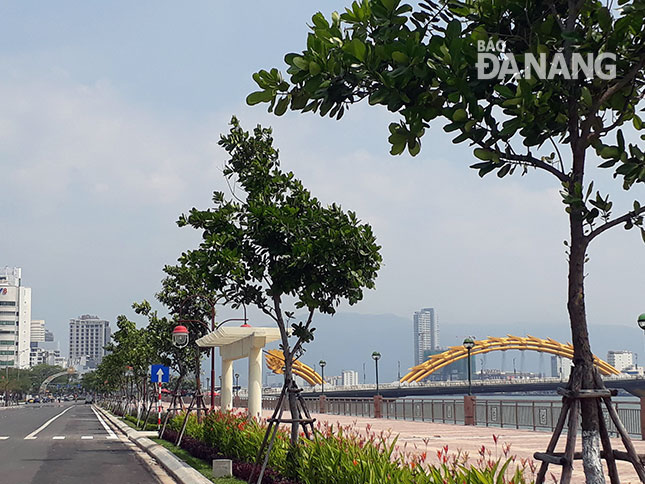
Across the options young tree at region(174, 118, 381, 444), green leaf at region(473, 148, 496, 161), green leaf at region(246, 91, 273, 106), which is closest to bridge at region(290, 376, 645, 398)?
young tree at region(174, 118, 381, 444)

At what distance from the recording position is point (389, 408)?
49375 millimetres

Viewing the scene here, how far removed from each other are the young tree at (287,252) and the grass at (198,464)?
2.54m

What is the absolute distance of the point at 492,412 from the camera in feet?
115

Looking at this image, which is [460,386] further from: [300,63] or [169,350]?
[300,63]

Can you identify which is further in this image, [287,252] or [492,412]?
[492,412]

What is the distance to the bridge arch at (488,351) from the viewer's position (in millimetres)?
143137

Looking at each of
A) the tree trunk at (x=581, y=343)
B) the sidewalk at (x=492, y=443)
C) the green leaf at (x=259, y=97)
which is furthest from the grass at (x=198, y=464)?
the green leaf at (x=259, y=97)

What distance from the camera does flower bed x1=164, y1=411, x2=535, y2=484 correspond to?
27.0 ft

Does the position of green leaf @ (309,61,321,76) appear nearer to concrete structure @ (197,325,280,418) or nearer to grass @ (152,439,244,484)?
grass @ (152,439,244,484)

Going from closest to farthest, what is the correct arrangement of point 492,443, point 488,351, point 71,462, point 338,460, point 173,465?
point 338,460 < point 173,465 < point 71,462 < point 492,443 < point 488,351

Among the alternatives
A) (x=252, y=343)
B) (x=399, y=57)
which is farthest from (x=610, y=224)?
(x=252, y=343)

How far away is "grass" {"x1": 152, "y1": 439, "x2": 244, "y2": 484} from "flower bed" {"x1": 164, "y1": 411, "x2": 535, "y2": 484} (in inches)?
8.9

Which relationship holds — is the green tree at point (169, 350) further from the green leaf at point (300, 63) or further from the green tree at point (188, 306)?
the green leaf at point (300, 63)

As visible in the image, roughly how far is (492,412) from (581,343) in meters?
30.2
